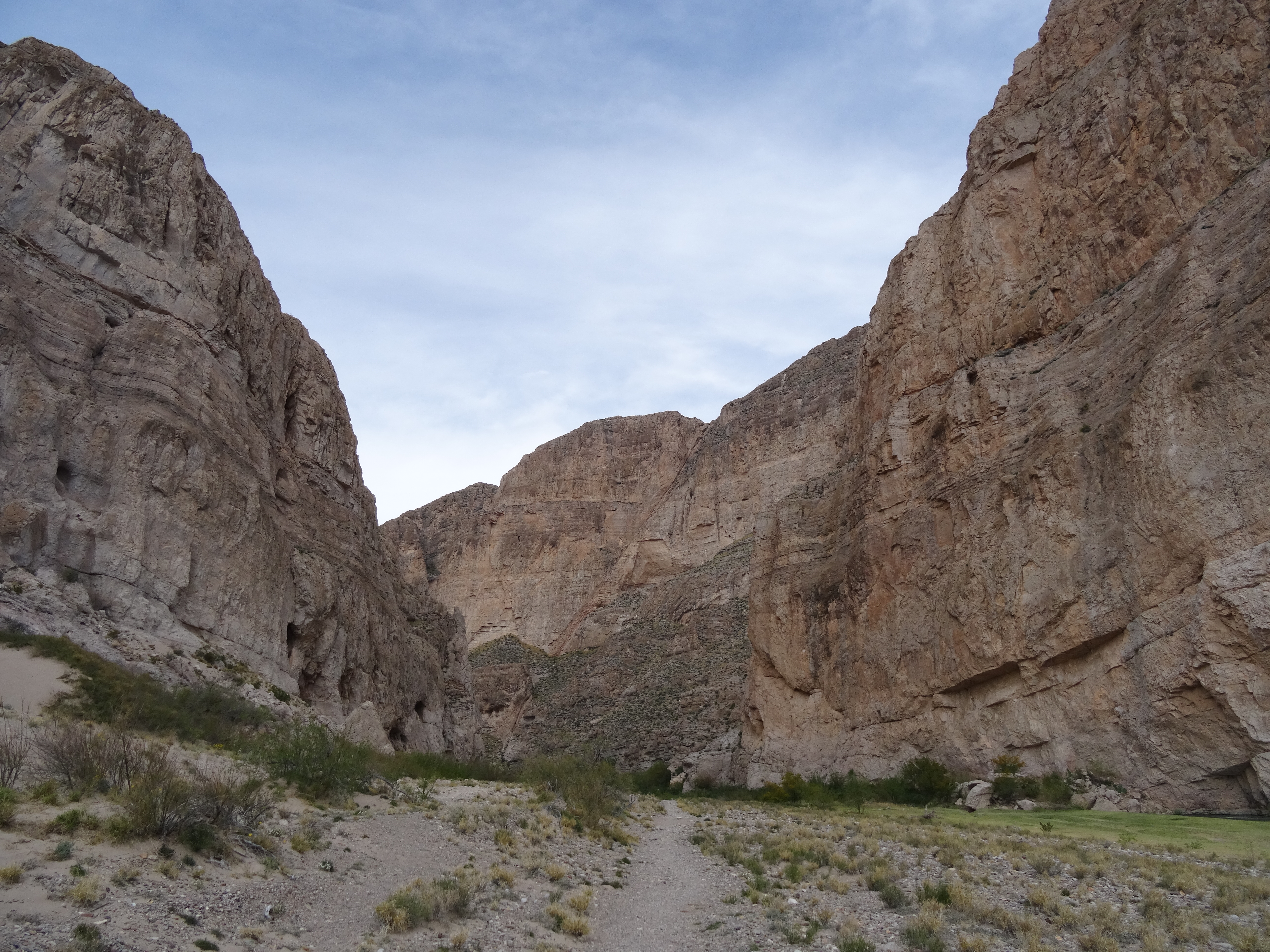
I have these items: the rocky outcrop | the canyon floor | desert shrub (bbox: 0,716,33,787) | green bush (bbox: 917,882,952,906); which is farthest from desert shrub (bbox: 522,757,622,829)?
the rocky outcrop

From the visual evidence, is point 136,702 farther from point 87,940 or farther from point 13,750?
point 87,940

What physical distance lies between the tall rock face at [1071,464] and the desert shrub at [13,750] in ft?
Answer: 63.8

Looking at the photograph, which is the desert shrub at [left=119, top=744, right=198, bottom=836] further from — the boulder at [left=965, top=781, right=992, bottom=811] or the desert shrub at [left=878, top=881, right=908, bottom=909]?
the boulder at [left=965, top=781, right=992, bottom=811]

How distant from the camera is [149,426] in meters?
25.0

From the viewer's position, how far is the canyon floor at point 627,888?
7426mm

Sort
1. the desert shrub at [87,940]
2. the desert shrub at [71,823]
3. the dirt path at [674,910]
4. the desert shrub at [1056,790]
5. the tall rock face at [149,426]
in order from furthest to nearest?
the tall rock face at [149,426] → the desert shrub at [1056,790] → the dirt path at [674,910] → the desert shrub at [71,823] → the desert shrub at [87,940]

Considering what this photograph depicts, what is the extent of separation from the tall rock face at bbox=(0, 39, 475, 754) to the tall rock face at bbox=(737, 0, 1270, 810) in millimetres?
17524

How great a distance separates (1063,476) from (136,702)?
21.9 metres

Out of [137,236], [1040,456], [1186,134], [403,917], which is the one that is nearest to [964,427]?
[1040,456]

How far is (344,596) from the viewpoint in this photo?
34438 millimetres

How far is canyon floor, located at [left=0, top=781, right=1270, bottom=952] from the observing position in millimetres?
7426

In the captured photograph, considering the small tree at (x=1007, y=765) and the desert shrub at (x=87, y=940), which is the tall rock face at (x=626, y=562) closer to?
the small tree at (x=1007, y=765)

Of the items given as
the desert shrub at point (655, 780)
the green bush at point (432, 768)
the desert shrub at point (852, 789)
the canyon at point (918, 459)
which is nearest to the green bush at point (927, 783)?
the canyon at point (918, 459)

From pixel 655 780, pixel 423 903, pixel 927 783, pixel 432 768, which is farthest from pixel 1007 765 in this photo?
pixel 655 780
